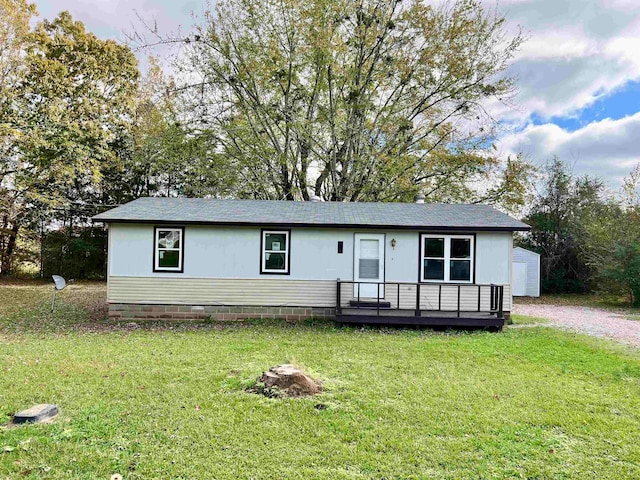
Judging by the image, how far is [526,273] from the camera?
1944 centimetres

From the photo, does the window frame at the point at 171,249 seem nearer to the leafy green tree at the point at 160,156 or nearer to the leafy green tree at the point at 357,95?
the leafy green tree at the point at 357,95

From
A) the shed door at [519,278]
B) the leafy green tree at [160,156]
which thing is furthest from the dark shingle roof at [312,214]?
the shed door at [519,278]

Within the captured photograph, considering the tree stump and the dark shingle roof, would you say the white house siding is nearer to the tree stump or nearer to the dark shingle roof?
the dark shingle roof

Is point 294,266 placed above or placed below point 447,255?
below

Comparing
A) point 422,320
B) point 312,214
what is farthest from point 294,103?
point 422,320

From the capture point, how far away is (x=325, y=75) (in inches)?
691

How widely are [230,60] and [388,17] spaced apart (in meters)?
6.85

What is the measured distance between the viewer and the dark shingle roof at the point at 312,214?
1021cm

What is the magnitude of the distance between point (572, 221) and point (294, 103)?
15.3 metres

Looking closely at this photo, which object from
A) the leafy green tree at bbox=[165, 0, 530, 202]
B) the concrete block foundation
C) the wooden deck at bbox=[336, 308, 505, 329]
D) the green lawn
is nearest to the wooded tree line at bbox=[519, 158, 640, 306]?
the leafy green tree at bbox=[165, 0, 530, 202]

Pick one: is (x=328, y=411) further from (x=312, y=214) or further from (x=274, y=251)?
(x=312, y=214)

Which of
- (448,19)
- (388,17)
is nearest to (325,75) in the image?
(388,17)

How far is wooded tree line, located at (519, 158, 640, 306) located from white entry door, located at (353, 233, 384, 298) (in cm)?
1231

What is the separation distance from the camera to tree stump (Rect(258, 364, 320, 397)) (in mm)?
4867
